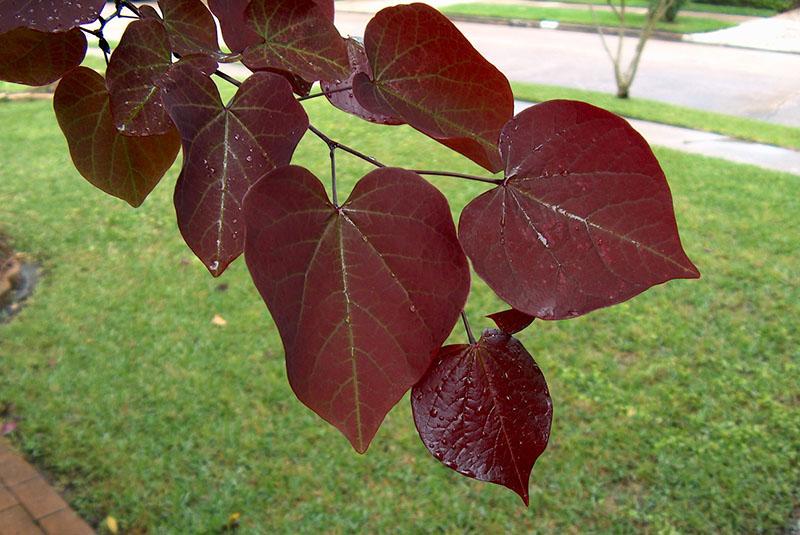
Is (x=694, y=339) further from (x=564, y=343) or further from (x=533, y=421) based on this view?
(x=533, y=421)

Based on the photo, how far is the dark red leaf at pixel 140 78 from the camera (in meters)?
0.31

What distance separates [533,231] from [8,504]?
2.63 meters

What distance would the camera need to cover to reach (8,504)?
241 centimetres

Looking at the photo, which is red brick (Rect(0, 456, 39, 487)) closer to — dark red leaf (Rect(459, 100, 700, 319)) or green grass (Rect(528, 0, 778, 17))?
dark red leaf (Rect(459, 100, 700, 319))

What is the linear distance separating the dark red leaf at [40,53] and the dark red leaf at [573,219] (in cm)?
23

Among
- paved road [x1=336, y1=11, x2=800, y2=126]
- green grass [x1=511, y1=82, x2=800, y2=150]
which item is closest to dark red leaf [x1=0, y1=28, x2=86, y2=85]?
green grass [x1=511, y1=82, x2=800, y2=150]

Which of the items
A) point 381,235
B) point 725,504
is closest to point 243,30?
point 381,235

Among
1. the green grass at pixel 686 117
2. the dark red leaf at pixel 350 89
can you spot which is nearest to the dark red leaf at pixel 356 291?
the dark red leaf at pixel 350 89

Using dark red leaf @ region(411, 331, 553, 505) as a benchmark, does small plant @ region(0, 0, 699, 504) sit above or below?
above

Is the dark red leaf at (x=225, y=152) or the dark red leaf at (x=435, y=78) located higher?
the dark red leaf at (x=435, y=78)

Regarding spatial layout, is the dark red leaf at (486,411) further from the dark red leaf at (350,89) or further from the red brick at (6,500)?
the red brick at (6,500)

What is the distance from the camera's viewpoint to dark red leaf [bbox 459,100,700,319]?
244 mm

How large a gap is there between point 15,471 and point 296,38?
2659 millimetres

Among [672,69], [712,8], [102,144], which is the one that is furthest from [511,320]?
[712,8]
